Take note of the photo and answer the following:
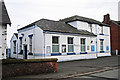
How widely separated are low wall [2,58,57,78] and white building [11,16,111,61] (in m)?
6.18

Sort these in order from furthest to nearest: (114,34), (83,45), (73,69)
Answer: (114,34), (83,45), (73,69)

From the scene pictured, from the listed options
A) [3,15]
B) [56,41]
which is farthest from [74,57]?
[3,15]

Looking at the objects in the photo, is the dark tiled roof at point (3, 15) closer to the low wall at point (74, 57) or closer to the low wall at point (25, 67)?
the low wall at point (25, 67)

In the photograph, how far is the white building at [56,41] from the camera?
16.3m

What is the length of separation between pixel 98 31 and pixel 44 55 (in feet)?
45.0

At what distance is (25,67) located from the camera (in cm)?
873

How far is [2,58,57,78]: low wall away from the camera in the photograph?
8086mm

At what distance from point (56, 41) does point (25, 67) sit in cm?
892

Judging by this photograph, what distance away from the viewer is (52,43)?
16.8 metres

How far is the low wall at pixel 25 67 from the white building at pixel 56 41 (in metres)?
6.18

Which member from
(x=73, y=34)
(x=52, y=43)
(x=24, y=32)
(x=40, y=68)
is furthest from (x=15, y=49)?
(x=40, y=68)

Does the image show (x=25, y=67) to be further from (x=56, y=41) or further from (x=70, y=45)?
(x=70, y=45)

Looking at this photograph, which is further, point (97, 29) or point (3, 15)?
point (97, 29)

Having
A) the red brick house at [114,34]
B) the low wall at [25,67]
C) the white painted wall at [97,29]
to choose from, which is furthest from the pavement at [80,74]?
the red brick house at [114,34]
